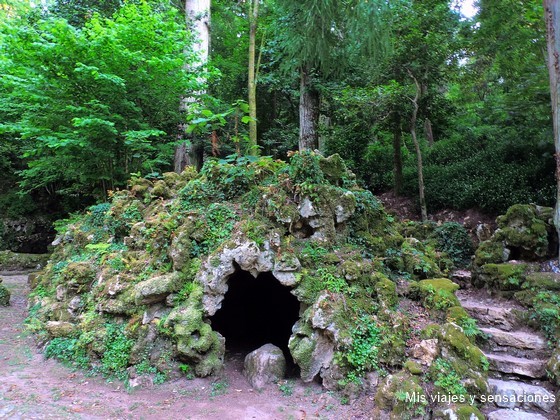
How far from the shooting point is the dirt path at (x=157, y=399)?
4516mm

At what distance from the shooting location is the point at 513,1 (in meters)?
9.38

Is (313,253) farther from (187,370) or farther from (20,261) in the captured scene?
(20,261)

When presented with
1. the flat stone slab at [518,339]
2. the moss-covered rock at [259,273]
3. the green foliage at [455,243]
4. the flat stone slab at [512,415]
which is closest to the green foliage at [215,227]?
the moss-covered rock at [259,273]

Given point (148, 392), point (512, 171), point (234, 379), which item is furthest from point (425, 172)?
point (148, 392)

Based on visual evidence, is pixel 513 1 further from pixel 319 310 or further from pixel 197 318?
pixel 197 318

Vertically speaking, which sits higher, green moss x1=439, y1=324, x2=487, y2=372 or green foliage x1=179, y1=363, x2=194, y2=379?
green moss x1=439, y1=324, x2=487, y2=372

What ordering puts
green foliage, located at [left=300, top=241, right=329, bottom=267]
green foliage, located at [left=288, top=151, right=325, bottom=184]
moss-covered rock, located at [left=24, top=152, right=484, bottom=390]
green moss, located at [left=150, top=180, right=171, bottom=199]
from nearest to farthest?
moss-covered rock, located at [left=24, top=152, right=484, bottom=390], green foliage, located at [left=300, top=241, right=329, bottom=267], green foliage, located at [left=288, top=151, right=325, bottom=184], green moss, located at [left=150, top=180, right=171, bottom=199]

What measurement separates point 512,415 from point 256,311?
5.47m

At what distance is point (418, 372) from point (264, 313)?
4.52 meters

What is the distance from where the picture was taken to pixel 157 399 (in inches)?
193

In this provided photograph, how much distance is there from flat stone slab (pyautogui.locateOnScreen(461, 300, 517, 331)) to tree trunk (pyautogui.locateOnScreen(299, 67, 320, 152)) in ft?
21.0

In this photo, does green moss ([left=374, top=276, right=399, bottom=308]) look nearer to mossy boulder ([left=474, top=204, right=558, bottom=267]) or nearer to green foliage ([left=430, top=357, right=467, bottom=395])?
green foliage ([left=430, top=357, right=467, bottom=395])

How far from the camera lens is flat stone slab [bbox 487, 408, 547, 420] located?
4.34 meters

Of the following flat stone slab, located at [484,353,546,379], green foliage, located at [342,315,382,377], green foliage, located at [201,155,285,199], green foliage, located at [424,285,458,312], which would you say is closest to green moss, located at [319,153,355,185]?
green foliage, located at [201,155,285,199]
